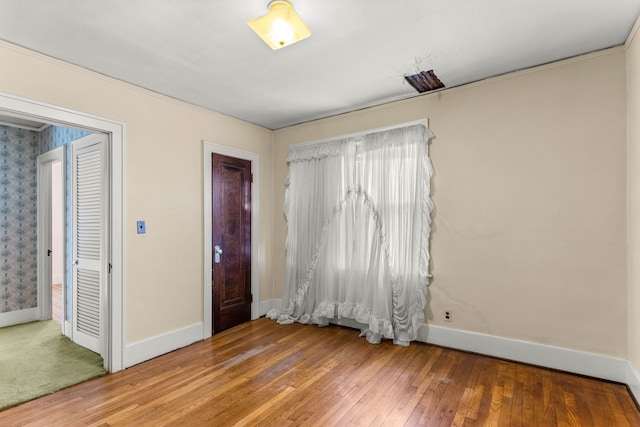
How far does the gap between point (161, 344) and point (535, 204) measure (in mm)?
3797

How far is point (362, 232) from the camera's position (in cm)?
377

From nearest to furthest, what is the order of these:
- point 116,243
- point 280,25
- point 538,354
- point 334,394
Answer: point 280,25 < point 334,394 < point 538,354 < point 116,243

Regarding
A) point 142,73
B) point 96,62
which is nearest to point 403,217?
point 142,73

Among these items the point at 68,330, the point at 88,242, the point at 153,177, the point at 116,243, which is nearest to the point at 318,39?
the point at 153,177

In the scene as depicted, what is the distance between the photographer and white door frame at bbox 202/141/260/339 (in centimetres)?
371

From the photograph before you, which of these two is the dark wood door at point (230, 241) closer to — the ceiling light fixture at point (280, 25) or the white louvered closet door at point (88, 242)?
the white louvered closet door at point (88, 242)

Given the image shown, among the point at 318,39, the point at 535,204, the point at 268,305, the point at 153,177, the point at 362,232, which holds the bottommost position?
the point at 268,305

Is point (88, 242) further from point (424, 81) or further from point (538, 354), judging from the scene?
point (538, 354)

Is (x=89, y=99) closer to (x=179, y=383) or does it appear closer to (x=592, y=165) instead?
(x=179, y=383)

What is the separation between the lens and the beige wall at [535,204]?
8.49 ft

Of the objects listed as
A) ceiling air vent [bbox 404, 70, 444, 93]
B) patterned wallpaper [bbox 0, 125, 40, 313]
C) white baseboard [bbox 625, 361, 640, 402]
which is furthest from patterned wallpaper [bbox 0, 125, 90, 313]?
white baseboard [bbox 625, 361, 640, 402]

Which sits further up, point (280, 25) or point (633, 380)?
point (280, 25)

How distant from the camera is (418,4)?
2.00 m

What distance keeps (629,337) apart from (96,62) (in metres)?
4.77
